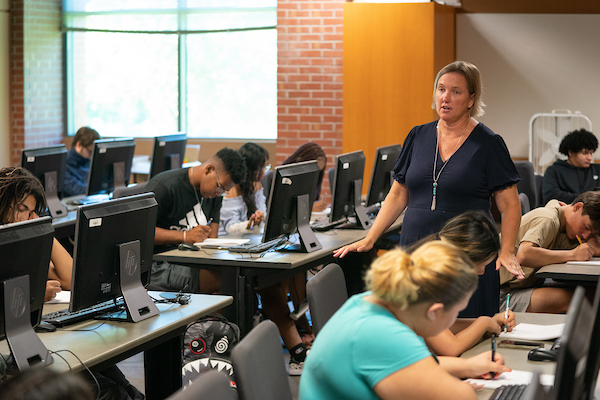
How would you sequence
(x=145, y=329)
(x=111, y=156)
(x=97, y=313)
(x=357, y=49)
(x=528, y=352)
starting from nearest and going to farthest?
(x=528, y=352) → (x=145, y=329) → (x=97, y=313) → (x=111, y=156) → (x=357, y=49)

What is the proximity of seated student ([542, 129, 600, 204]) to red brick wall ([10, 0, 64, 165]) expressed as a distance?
604 centimetres

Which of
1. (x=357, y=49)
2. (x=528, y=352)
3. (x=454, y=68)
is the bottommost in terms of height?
(x=528, y=352)

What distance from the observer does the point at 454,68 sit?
272 centimetres

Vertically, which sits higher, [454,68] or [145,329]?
[454,68]

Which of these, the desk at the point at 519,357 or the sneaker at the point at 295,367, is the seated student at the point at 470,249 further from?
the sneaker at the point at 295,367

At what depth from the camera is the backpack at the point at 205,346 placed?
2949 mm

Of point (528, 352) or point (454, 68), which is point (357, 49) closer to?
point (454, 68)

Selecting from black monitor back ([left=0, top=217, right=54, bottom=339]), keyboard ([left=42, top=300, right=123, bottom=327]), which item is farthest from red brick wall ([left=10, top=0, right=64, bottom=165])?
black monitor back ([left=0, top=217, right=54, bottom=339])

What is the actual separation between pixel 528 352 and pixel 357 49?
14.4 ft

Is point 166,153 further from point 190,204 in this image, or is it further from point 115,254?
point 115,254

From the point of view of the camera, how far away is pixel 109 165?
5250 millimetres

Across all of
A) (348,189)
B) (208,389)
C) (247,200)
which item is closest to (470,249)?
(208,389)

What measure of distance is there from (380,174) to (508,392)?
2978 mm

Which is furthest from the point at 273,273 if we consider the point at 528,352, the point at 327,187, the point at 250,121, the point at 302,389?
the point at 250,121
